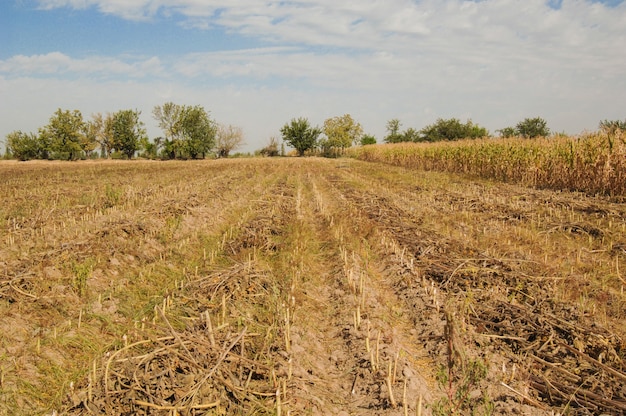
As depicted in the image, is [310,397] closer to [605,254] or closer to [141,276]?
[141,276]

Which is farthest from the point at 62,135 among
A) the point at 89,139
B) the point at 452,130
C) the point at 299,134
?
the point at 452,130

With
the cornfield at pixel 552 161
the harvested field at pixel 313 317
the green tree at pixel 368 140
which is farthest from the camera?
the green tree at pixel 368 140

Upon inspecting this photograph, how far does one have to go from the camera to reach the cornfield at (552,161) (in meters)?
13.0

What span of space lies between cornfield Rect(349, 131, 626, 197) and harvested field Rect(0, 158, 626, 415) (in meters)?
4.91

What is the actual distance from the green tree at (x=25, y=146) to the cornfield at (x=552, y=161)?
5826 cm

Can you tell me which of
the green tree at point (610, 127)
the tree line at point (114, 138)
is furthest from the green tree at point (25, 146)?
the green tree at point (610, 127)

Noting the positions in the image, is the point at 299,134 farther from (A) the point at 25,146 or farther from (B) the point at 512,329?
(B) the point at 512,329

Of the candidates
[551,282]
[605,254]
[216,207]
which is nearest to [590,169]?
[605,254]

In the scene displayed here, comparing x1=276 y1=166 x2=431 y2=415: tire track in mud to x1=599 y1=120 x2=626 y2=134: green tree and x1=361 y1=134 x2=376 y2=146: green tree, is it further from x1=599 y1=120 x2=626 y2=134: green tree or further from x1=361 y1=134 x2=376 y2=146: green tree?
x1=361 y1=134 x2=376 y2=146: green tree

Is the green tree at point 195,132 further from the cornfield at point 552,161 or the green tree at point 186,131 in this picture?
the cornfield at point 552,161

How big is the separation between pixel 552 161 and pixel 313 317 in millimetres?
14543

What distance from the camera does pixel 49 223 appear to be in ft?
30.4

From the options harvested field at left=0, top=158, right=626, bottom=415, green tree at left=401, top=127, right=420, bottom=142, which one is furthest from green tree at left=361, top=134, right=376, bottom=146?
harvested field at left=0, top=158, right=626, bottom=415

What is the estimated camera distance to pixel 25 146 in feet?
188
